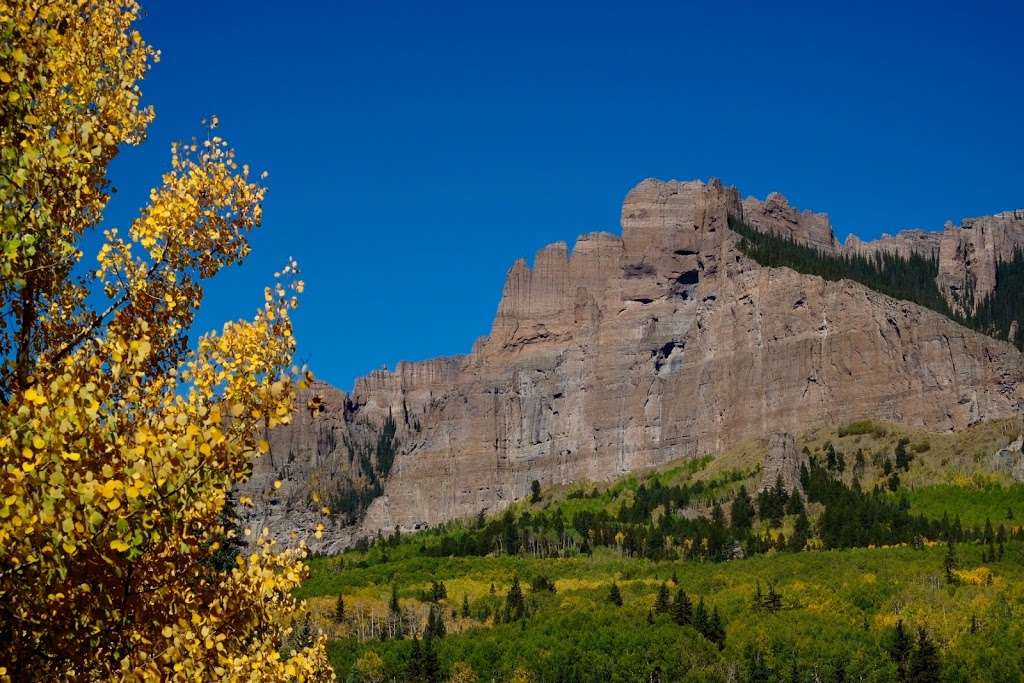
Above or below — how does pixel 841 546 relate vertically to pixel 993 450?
below

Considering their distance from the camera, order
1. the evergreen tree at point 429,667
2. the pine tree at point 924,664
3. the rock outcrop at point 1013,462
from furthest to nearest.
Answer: the rock outcrop at point 1013,462 → the evergreen tree at point 429,667 → the pine tree at point 924,664

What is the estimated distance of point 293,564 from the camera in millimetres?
14453

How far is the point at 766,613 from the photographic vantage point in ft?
423

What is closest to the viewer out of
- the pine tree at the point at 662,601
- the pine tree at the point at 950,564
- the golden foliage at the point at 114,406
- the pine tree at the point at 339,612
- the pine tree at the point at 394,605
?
the golden foliage at the point at 114,406

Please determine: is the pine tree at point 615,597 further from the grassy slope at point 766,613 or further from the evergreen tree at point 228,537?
the evergreen tree at point 228,537

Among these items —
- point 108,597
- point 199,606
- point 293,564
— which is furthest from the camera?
point 293,564

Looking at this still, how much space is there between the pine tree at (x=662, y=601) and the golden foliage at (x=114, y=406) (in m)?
120

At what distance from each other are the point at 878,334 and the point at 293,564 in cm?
16968

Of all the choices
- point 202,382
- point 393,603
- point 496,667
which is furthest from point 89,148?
point 393,603

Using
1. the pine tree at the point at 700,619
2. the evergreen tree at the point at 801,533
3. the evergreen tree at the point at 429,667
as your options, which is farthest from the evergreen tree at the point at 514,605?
the evergreen tree at the point at 801,533

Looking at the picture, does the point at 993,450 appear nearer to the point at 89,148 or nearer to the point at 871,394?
the point at 871,394

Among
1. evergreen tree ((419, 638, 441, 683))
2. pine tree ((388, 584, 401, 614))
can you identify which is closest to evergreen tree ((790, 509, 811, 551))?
pine tree ((388, 584, 401, 614))

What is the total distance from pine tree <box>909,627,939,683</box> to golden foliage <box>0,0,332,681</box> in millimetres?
99157

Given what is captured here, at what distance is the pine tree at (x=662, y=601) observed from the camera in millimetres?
133000
